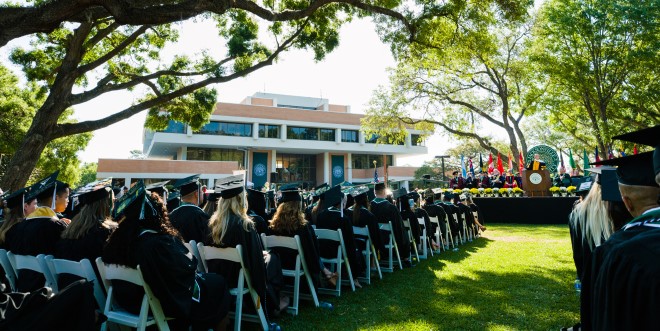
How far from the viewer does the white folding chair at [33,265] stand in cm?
308

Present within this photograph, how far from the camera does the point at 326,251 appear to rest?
545cm

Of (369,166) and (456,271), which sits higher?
(369,166)

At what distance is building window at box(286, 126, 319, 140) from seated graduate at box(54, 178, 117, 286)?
34478mm

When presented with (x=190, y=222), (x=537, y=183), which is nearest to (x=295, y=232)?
(x=190, y=222)

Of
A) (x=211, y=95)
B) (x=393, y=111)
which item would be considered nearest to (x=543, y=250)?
(x=211, y=95)

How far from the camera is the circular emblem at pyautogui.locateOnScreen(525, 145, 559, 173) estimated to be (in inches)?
693

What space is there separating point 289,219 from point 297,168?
3695cm

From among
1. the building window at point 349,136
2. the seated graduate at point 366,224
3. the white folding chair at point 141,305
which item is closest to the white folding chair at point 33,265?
the white folding chair at point 141,305

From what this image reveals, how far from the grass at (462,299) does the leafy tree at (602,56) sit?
14123mm

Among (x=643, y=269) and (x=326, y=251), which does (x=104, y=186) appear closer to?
(x=326, y=251)

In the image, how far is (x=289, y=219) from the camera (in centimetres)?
457

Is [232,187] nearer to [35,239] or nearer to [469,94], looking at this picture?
[35,239]

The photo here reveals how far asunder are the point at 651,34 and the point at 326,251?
59.9 feet

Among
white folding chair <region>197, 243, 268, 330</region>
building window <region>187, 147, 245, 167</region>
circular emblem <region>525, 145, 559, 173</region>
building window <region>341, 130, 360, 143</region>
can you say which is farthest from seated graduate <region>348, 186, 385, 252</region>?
building window <region>341, 130, 360, 143</region>
